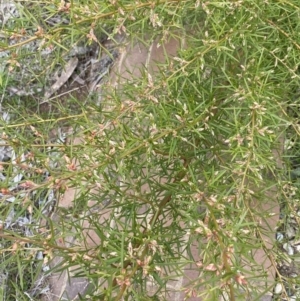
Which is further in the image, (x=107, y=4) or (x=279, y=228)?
(x=279, y=228)

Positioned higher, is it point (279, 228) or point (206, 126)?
point (206, 126)

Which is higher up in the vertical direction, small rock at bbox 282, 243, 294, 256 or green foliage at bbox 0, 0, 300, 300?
green foliage at bbox 0, 0, 300, 300

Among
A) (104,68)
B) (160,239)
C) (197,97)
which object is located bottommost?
(104,68)

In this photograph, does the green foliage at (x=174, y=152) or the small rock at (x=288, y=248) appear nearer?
the green foliage at (x=174, y=152)

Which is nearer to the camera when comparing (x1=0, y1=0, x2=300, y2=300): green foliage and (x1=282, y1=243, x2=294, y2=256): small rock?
(x1=0, y1=0, x2=300, y2=300): green foliage

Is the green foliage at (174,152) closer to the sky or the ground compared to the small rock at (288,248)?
closer to the sky

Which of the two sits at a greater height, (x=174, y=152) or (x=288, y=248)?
(x=174, y=152)

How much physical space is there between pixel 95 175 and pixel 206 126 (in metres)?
0.48

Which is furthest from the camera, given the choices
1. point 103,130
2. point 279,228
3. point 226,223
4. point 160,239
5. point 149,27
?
point 279,228

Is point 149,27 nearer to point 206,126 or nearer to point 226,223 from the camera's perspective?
point 206,126

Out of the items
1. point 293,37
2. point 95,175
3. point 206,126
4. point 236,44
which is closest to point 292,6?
point 293,37

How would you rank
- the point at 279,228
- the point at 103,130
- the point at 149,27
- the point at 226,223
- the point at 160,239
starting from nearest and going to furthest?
the point at 226,223
the point at 103,130
the point at 160,239
the point at 149,27
the point at 279,228

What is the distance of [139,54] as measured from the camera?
2.70m

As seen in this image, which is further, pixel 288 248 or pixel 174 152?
pixel 288 248
